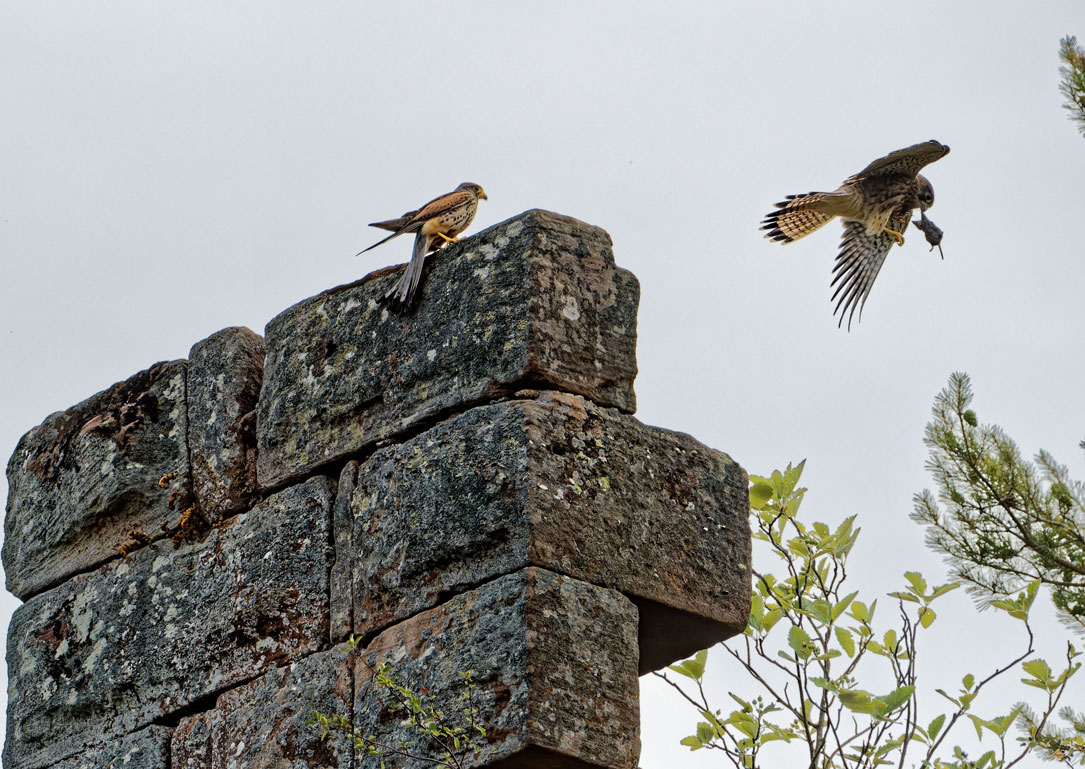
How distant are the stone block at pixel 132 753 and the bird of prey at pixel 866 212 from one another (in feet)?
9.56

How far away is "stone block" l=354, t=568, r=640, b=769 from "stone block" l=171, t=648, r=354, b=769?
14 centimetres

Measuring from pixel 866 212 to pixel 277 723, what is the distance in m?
3.30

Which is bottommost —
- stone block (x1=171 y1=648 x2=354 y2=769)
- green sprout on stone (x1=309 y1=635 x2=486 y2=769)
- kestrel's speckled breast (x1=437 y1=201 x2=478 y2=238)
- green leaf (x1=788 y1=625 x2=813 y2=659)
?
green sprout on stone (x1=309 y1=635 x2=486 y2=769)

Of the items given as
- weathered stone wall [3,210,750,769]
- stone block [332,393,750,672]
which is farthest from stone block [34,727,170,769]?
stone block [332,393,750,672]

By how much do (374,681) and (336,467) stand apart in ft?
2.18

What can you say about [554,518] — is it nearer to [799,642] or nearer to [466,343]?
[466,343]

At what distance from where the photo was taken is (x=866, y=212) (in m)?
5.96

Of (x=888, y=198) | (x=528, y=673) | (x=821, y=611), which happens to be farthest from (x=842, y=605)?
(x=888, y=198)

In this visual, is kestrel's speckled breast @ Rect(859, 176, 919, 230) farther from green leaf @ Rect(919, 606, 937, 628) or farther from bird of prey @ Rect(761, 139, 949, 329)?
green leaf @ Rect(919, 606, 937, 628)

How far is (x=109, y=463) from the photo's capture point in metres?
4.41

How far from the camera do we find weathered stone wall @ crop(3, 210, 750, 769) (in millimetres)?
3309

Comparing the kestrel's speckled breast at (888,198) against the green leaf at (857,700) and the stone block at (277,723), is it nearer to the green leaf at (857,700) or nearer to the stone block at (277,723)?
the green leaf at (857,700)

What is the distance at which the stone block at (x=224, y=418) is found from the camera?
164 inches

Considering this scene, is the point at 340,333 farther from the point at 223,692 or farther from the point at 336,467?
the point at 223,692
